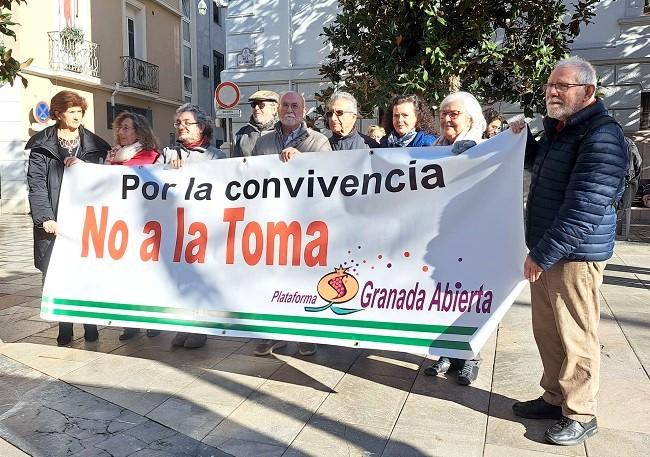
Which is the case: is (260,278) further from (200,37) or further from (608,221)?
(200,37)

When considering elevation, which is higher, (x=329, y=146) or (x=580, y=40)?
(x=580, y=40)

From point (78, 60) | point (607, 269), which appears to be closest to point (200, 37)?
point (78, 60)

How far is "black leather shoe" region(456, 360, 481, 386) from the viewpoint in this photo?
3543mm

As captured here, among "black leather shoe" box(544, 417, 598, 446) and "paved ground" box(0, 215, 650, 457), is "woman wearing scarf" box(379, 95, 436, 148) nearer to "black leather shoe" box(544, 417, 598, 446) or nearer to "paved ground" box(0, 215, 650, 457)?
"paved ground" box(0, 215, 650, 457)

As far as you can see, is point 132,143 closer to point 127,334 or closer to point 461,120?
point 127,334

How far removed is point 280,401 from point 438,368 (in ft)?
3.53

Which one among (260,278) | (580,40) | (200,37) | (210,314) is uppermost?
(200,37)

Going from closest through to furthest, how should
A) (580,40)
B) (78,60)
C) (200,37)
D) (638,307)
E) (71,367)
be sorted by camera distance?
(71,367) < (638,307) < (580,40) < (78,60) < (200,37)

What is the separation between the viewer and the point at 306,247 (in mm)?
3418

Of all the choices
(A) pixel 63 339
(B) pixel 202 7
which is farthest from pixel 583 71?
(B) pixel 202 7

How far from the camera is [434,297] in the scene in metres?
3.15

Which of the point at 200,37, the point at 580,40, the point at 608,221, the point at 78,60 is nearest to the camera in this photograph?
the point at 608,221

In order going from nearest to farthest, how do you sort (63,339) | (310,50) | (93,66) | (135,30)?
1. (63,339)
2. (310,50)
3. (93,66)
4. (135,30)

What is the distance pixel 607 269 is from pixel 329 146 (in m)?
5.04
